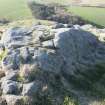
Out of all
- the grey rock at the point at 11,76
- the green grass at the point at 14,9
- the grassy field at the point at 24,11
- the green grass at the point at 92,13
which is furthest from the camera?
the green grass at the point at 14,9

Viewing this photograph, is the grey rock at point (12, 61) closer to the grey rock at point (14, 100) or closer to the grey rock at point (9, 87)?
the grey rock at point (9, 87)

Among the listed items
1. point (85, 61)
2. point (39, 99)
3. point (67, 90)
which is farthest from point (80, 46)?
point (39, 99)

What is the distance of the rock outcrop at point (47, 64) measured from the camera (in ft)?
84.7

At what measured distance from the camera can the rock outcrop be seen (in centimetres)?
2583

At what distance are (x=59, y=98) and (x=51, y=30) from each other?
428 inches

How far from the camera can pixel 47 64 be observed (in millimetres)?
28328

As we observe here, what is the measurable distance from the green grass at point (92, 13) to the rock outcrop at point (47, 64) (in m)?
38.7

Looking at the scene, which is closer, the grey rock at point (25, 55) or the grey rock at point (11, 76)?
the grey rock at point (11, 76)

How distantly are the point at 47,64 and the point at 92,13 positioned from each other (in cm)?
5664

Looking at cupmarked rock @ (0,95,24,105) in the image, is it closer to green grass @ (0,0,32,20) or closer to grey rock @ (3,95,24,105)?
grey rock @ (3,95,24,105)

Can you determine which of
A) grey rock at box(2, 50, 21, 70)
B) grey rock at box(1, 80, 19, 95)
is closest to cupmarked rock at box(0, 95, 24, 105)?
grey rock at box(1, 80, 19, 95)

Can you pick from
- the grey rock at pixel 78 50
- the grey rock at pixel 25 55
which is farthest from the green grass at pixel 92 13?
the grey rock at pixel 25 55

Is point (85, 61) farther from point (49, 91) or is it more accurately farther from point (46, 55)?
point (49, 91)

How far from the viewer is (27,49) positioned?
30.1m
